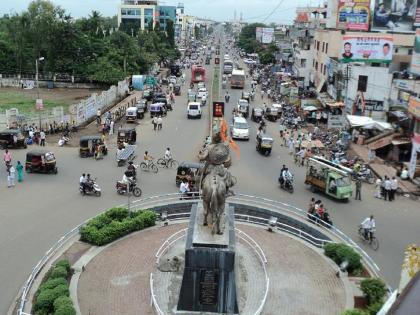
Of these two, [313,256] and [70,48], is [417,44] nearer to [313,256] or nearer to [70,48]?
[313,256]

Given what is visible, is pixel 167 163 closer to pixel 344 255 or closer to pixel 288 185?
pixel 288 185

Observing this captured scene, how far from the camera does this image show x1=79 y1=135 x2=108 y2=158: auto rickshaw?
94.2 ft

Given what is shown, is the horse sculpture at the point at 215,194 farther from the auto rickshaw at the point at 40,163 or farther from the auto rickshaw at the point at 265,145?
the auto rickshaw at the point at 265,145

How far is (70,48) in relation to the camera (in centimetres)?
6159

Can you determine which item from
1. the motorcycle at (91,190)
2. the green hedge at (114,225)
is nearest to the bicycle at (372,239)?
the green hedge at (114,225)

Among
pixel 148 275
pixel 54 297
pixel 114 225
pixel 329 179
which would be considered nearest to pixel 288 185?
pixel 329 179

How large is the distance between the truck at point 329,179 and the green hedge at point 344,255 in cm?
726

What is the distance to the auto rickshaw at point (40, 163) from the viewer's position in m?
25.3

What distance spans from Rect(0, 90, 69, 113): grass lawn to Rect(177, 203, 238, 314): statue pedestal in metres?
37.4

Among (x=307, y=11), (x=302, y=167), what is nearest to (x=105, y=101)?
(x=302, y=167)

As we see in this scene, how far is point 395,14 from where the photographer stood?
164 ft

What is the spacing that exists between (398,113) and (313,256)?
23.2m

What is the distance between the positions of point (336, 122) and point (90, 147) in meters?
18.8

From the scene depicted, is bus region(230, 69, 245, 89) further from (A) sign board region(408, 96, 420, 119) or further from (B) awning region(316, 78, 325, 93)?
(A) sign board region(408, 96, 420, 119)
